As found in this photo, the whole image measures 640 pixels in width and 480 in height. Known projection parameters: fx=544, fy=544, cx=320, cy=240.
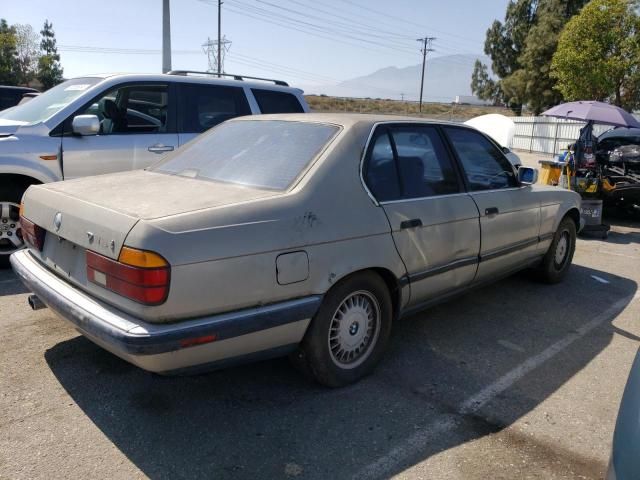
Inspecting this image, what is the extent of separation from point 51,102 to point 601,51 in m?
19.8

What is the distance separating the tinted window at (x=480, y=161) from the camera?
4238mm

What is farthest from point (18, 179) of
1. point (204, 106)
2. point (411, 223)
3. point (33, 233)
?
point (411, 223)

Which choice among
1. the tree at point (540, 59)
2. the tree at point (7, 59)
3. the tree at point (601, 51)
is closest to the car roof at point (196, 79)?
→ the tree at point (601, 51)

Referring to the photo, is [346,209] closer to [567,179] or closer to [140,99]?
[140,99]

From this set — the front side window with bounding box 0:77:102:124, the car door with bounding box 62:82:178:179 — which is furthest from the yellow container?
the front side window with bounding box 0:77:102:124

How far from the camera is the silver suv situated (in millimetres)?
5160

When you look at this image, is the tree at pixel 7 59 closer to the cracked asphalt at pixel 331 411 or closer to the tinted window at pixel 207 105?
the tinted window at pixel 207 105

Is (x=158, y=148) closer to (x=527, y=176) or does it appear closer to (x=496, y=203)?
(x=496, y=203)

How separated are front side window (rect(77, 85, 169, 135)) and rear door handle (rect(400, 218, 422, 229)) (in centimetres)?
343

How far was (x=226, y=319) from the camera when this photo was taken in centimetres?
264

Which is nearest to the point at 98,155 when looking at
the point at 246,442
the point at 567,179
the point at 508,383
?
the point at 246,442

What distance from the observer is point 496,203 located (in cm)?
435

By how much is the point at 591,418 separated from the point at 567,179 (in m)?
6.78

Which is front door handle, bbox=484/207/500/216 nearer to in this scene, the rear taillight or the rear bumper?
the rear bumper
